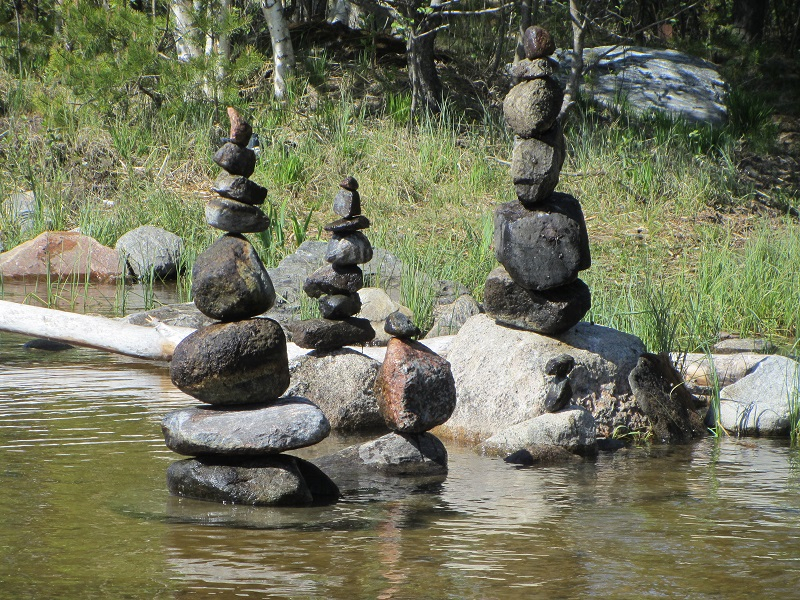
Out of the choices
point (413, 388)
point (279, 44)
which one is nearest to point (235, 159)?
point (413, 388)

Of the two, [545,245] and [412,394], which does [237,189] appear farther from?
[545,245]

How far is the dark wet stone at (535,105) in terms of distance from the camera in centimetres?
589

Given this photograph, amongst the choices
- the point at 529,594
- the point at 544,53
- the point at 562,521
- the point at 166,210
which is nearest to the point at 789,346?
the point at 544,53

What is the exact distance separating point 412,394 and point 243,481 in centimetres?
92

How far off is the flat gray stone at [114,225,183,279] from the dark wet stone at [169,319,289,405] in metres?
6.96

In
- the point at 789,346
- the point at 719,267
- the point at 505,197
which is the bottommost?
the point at 789,346

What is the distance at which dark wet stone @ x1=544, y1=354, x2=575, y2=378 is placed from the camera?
575cm

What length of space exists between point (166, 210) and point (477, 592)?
964 centimetres

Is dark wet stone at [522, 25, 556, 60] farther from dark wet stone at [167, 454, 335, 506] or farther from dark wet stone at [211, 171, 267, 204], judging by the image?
dark wet stone at [167, 454, 335, 506]

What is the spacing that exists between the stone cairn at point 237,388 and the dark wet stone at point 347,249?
179cm

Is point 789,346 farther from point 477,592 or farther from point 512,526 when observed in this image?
point 477,592

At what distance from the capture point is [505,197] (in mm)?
12594

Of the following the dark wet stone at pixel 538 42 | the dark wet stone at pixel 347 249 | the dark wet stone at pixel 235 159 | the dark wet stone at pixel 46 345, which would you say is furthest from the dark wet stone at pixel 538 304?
the dark wet stone at pixel 46 345

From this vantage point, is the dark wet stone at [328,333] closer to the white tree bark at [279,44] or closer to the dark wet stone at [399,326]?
the dark wet stone at [399,326]
